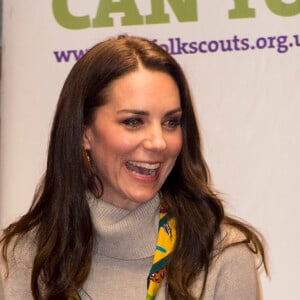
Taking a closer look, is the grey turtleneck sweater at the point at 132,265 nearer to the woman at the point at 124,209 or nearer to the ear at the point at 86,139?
the woman at the point at 124,209

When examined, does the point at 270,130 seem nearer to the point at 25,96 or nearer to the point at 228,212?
the point at 228,212

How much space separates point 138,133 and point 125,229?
0.26 meters

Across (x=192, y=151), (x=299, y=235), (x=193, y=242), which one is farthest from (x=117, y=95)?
(x=299, y=235)

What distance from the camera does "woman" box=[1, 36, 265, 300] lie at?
1.71m

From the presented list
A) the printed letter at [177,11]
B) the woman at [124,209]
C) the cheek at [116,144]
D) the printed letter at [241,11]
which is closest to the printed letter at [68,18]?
the printed letter at [177,11]

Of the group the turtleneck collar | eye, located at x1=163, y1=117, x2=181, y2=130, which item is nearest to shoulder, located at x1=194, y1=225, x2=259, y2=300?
the turtleneck collar

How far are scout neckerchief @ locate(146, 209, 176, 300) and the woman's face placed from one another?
0.38ft

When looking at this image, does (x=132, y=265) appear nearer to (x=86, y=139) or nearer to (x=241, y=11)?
(x=86, y=139)

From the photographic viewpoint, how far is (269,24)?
7.37 feet

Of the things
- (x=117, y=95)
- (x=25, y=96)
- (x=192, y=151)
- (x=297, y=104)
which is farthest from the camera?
(x=25, y=96)

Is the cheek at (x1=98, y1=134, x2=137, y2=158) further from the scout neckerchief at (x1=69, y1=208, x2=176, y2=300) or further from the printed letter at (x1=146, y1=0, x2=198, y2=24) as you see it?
the printed letter at (x1=146, y1=0, x2=198, y2=24)

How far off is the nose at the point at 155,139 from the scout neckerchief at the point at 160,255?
0.82 feet

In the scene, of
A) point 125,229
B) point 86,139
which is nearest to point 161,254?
point 125,229

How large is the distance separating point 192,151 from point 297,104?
1.83 feet
